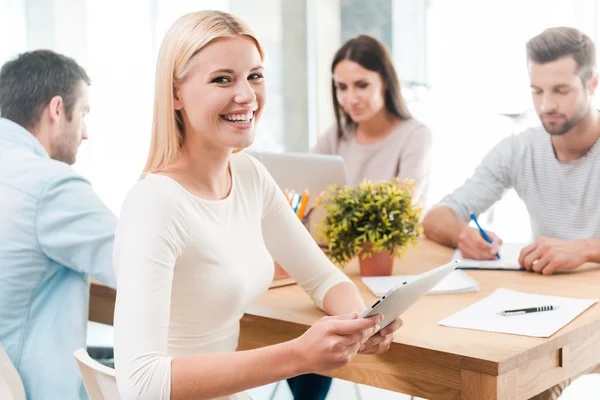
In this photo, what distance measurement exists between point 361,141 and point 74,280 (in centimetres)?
184

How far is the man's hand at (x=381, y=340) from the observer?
1.21 m

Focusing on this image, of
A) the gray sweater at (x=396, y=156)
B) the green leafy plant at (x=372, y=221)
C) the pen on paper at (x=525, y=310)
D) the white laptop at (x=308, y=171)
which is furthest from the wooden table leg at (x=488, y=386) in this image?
the gray sweater at (x=396, y=156)

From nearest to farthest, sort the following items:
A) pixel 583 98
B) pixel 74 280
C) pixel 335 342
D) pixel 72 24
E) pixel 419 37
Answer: pixel 335 342 → pixel 74 280 → pixel 583 98 → pixel 72 24 → pixel 419 37

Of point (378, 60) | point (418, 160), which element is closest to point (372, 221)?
point (418, 160)

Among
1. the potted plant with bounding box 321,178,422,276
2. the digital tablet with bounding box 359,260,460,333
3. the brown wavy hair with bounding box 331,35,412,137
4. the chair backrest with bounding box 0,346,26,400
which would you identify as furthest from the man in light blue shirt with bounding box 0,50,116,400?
the brown wavy hair with bounding box 331,35,412,137

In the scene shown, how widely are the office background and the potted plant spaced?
5.42 ft

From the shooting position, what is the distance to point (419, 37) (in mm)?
4051

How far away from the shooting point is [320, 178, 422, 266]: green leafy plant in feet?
5.58

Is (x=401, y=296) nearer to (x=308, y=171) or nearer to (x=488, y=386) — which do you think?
(x=488, y=386)

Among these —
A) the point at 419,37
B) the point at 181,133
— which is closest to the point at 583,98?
the point at 181,133

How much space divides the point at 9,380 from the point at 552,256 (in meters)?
1.23

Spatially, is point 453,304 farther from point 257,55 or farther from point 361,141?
point 361,141

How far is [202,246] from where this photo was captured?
118 centimetres

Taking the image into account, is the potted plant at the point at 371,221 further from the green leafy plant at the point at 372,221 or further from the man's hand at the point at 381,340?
the man's hand at the point at 381,340
